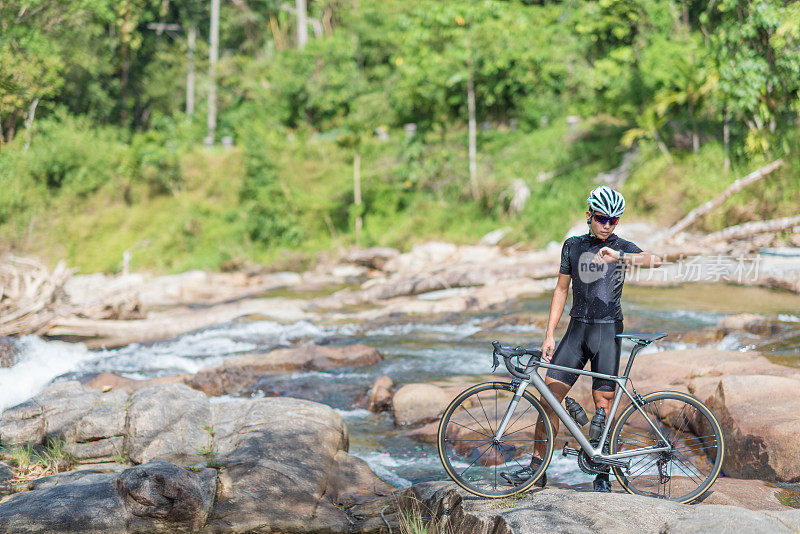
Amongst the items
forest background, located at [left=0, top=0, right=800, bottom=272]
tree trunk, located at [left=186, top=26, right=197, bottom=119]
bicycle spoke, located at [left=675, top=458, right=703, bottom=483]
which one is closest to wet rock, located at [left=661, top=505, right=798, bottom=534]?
bicycle spoke, located at [left=675, top=458, right=703, bottom=483]

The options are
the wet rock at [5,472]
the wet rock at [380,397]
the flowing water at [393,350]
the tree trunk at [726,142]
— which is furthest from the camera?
the tree trunk at [726,142]

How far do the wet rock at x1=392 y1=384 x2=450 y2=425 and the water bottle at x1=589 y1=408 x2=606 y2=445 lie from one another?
288 cm

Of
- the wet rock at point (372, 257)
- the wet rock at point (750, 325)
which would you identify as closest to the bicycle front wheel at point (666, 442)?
the wet rock at point (750, 325)

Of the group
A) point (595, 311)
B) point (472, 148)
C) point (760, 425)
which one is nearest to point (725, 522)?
point (595, 311)

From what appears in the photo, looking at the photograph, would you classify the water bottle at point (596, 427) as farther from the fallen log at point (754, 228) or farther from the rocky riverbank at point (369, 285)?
the fallen log at point (754, 228)

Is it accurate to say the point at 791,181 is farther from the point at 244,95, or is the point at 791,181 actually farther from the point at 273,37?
the point at 273,37

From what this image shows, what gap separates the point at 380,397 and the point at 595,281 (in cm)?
404

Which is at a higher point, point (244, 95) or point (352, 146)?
point (244, 95)

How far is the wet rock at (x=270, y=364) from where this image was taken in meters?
8.39

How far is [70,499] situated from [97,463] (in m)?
1.22

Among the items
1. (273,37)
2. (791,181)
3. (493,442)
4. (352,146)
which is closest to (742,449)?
(493,442)

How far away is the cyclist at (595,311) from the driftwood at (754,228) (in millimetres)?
11982

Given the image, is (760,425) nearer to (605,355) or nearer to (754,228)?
(605,355)

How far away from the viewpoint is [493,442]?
4.22m
